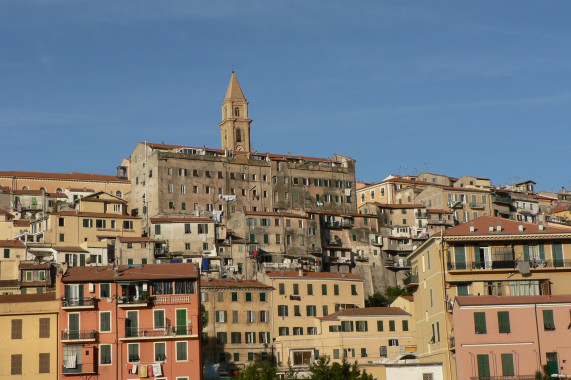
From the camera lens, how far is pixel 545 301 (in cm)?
6178

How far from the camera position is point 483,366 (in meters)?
60.7

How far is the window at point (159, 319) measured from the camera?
64.9m

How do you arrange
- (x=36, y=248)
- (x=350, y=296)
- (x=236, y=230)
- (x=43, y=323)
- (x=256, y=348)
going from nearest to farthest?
(x=43, y=323) → (x=256, y=348) → (x=350, y=296) → (x=36, y=248) → (x=236, y=230)

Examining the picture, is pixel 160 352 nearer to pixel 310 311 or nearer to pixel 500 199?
pixel 310 311

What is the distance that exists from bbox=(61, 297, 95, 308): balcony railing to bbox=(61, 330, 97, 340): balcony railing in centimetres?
176

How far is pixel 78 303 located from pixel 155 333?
5.57m

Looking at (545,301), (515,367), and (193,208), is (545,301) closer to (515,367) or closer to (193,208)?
(515,367)

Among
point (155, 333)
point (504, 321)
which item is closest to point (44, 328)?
point (155, 333)

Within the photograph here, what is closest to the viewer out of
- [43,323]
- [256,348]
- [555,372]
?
[555,372]

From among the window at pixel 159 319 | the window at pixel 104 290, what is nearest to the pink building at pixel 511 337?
the window at pixel 159 319

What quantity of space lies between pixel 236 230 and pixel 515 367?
188ft

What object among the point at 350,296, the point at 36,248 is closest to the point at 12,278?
the point at 36,248

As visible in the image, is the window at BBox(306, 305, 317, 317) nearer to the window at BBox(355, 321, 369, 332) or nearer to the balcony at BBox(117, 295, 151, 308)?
the window at BBox(355, 321, 369, 332)

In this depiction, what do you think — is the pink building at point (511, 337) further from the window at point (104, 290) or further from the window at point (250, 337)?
the window at point (250, 337)
